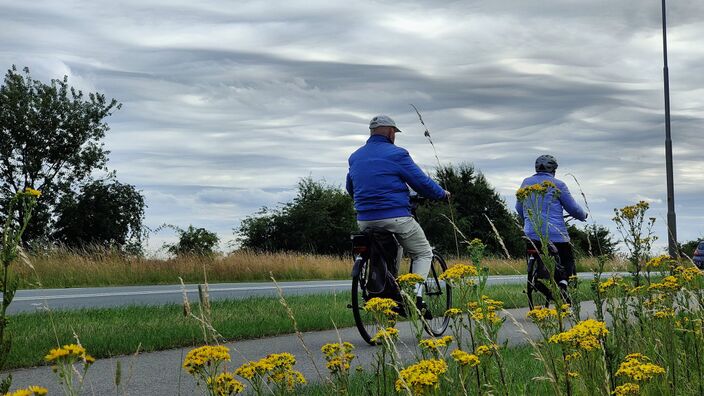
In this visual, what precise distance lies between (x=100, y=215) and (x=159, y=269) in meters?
24.6

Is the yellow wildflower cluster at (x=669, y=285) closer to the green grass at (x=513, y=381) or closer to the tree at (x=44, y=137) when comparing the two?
the green grass at (x=513, y=381)

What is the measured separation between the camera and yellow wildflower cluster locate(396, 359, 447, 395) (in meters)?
2.57

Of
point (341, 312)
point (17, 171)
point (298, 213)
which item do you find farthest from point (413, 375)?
point (17, 171)

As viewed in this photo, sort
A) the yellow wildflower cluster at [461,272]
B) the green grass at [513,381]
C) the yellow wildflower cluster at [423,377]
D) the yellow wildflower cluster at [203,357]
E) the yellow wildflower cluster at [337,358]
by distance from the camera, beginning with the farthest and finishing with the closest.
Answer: the green grass at [513,381] < the yellow wildflower cluster at [461,272] < the yellow wildflower cluster at [337,358] < the yellow wildflower cluster at [203,357] < the yellow wildflower cluster at [423,377]

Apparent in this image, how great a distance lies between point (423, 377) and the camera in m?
2.57

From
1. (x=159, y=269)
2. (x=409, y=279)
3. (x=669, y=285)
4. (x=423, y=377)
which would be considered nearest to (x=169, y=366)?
(x=409, y=279)

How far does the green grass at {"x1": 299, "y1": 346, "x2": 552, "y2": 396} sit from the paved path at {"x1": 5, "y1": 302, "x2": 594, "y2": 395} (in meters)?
0.25

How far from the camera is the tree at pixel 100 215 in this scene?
43.1 metres

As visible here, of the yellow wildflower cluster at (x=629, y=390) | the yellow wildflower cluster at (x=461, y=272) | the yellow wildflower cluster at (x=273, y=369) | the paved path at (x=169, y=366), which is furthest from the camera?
the paved path at (x=169, y=366)

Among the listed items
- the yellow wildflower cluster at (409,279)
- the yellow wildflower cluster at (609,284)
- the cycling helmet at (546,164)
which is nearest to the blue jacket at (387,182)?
the cycling helmet at (546,164)

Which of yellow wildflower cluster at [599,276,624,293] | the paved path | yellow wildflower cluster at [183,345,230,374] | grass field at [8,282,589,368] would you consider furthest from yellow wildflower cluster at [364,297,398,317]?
grass field at [8,282,589,368]

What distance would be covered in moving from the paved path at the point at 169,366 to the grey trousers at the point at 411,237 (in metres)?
0.83

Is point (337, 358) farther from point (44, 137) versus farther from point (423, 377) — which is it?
point (44, 137)

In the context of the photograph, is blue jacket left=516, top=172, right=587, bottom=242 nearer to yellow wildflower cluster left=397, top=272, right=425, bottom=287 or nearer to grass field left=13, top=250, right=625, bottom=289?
yellow wildflower cluster left=397, top=272, right=425, bottom=287
